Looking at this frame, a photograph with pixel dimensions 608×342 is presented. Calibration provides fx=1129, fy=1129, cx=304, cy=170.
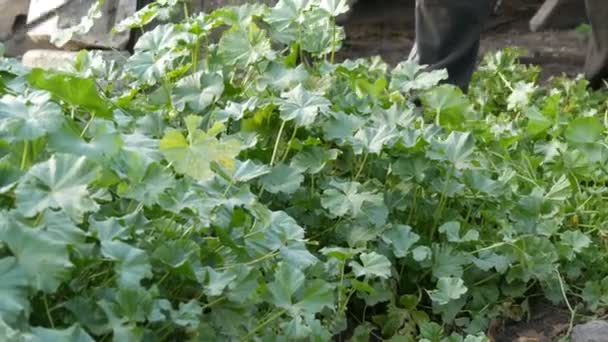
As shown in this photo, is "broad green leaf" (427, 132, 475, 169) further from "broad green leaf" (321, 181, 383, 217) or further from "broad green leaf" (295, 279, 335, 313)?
"broad green leaf" (295, 279, 335, 313)

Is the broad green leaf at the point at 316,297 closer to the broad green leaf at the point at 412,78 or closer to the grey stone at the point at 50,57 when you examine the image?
the broad green leaf at the point at 412,78

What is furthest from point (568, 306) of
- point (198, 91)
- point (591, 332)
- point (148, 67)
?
point (148, 67)

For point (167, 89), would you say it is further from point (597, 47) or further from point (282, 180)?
point (597, 47)

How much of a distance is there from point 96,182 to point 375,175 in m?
0.95

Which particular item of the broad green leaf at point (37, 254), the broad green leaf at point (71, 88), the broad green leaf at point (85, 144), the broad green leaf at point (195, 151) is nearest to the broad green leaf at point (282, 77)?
the broad green leaf at point (71, 88)

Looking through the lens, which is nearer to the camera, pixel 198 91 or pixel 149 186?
pixel 149 186

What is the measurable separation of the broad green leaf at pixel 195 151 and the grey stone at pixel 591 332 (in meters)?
1.00

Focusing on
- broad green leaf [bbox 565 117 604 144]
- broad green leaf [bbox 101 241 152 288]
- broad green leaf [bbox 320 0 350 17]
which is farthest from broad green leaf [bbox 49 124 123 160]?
broad green leaf [bbox 565 117 604 144]

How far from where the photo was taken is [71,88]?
195 cm

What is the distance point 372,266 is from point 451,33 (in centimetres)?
174

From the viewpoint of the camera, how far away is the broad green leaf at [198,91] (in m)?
2.55

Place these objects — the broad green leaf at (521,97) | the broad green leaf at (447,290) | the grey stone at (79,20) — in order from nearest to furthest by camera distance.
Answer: the broad green leaf at (447,290) < the broad green leaf at (521,97) < the grey stone at (79,20)

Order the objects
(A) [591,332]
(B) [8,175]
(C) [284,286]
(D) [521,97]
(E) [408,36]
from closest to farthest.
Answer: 1. (B) [8,175]
2. (C) [284,286]
3. (A) [591,332]
4. (D) [521,97]
5. (E) [408,36]

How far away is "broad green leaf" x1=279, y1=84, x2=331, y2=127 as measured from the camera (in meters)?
2.34
